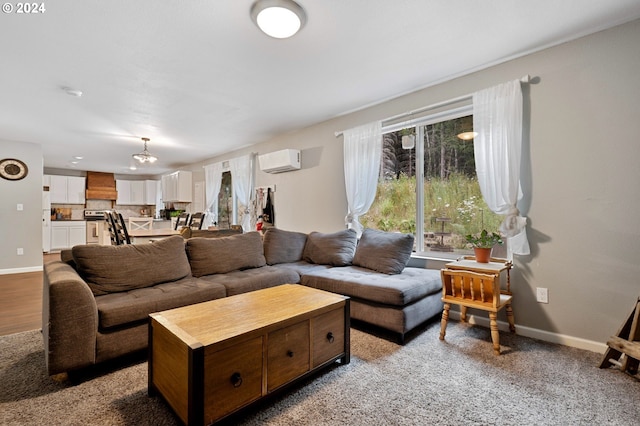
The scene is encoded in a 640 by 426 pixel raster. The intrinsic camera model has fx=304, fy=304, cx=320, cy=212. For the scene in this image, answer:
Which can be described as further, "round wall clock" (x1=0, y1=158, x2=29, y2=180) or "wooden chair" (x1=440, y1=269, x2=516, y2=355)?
"round wall clock" (x1=0, y1=158, x2=29, y2=180)

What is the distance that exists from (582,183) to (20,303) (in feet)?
19.4

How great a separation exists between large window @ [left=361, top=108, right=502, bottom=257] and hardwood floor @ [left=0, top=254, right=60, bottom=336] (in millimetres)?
3847

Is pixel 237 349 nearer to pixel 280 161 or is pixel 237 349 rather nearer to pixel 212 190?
pixel 280 161

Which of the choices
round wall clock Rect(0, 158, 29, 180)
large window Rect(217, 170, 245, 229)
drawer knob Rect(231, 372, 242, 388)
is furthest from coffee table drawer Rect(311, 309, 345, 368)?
round wall clock Rect(0, 158, 29, 180)

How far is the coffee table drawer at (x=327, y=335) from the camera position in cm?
190

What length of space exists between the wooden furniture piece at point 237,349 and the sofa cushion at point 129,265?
3.16 ft

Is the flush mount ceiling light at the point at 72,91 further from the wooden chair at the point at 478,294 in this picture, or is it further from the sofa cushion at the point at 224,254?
the wooden chair at the point at 478,294

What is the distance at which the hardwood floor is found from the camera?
9.49ft

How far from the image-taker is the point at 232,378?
58.4 inches

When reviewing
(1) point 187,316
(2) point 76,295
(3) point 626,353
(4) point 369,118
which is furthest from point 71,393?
(4) point 369,118

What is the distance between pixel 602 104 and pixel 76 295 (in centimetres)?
390

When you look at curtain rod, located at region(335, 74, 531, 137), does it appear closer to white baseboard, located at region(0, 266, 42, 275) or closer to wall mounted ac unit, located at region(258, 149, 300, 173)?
wall mounted ac unit, located at region(258, 149, 300, 173)

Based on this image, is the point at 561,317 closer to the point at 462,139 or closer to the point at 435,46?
the point at 462,139

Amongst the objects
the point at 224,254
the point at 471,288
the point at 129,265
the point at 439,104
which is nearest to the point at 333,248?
the point at 224,254
